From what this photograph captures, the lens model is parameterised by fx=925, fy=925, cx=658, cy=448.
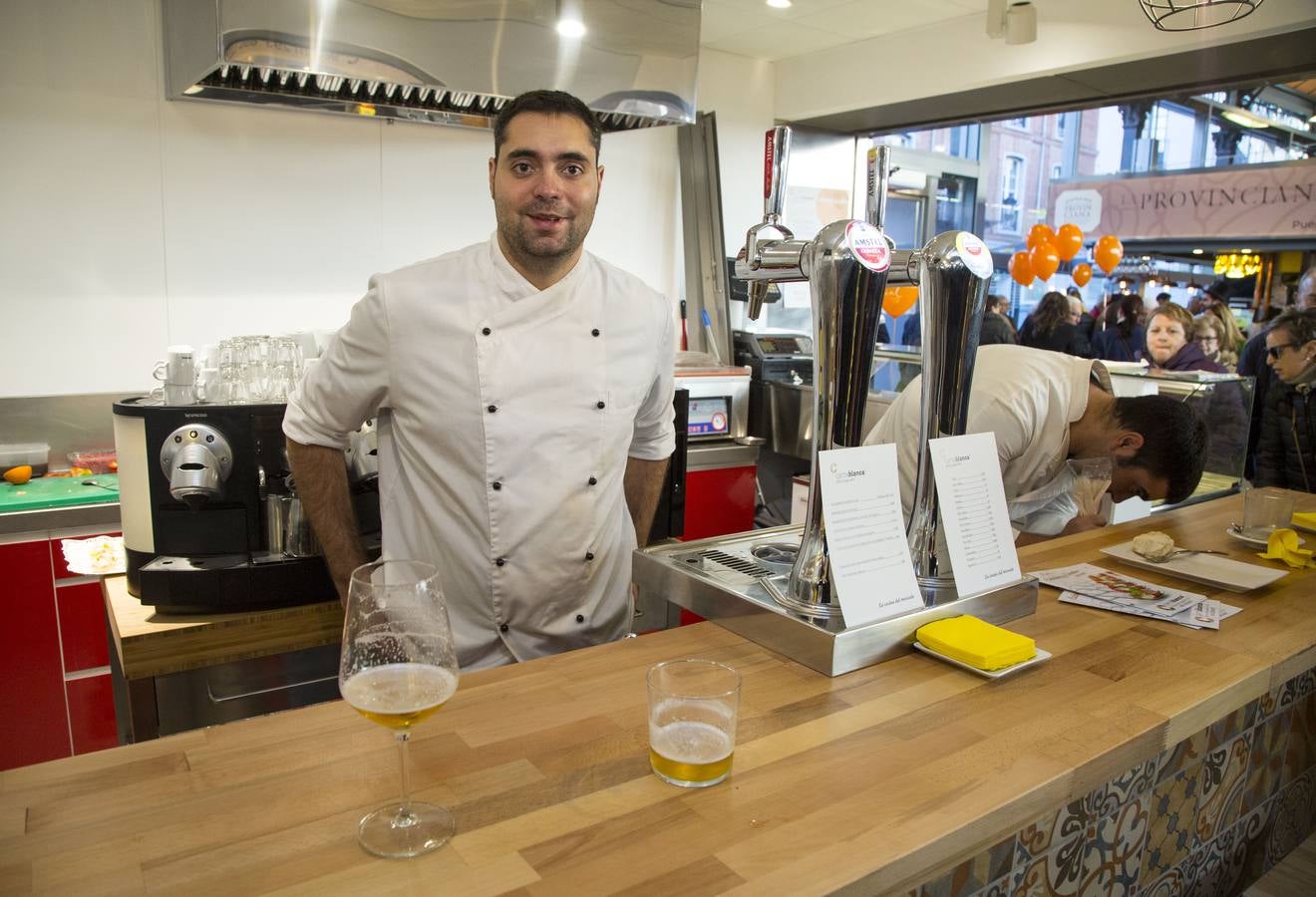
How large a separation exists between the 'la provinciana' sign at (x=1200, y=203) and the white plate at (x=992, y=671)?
3.90m

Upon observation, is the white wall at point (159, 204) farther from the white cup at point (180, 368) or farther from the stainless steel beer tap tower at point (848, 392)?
the stainless steel beer tap tower at point (848, 392)

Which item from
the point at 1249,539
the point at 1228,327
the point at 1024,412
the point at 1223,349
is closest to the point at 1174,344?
the point at 1223,349

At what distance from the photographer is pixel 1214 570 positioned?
1.77 meters

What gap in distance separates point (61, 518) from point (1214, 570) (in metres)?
2.94

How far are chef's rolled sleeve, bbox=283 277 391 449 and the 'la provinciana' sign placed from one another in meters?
4.23

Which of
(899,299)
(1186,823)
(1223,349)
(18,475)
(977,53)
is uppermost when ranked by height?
(977,53)

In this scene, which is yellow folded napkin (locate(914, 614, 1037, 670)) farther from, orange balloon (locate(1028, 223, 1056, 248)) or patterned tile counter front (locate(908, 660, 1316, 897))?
orange balloon (locate(1028, 223, 1056, 248))

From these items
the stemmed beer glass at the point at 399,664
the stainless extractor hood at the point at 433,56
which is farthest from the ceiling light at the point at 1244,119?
the stemmed beer glass at the point at 399,664

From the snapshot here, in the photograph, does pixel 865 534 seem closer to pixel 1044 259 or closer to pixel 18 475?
pixel 18 475

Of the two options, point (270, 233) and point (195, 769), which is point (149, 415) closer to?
point (195, 769)

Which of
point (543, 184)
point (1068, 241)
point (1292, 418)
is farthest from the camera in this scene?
point (1068, 241)

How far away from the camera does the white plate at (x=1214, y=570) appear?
1689 millimetres

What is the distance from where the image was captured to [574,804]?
2.99 feet

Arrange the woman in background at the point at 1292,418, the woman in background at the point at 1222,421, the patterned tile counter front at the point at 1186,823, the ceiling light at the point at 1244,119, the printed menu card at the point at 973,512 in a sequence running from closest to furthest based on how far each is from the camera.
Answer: the patterned tile counter front at the point at 1186,823, the printed menu card at the point at 973,512, the woman in background at the point at 1222,421, the woman in background at the point at 1292,418, the ceiling light at the point at 1244,119
